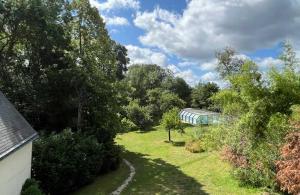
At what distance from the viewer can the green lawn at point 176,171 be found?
2095 centimetres

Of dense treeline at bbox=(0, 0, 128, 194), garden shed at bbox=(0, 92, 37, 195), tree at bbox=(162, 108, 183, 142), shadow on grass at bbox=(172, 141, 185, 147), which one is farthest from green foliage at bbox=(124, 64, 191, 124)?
garden shed at bbox=(0, 92, 37, 195)

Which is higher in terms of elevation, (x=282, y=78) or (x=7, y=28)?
(x=7, y=28)

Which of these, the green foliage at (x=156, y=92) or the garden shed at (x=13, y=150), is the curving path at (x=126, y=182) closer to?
the garden shed at (x=13, y=150)

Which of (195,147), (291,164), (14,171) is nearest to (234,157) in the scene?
(291,164)

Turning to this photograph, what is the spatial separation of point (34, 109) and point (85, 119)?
4.92 meters

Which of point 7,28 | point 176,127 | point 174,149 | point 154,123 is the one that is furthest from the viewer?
point 154,123

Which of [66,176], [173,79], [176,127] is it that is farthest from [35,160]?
[173,79]

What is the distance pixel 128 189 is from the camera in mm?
21906

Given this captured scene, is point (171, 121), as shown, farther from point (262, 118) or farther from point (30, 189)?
point (30, 189)

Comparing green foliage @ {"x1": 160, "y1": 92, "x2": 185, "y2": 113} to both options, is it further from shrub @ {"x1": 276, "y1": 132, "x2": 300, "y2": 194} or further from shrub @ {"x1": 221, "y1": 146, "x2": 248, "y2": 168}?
shrub @ {"x1": 276, "y1": 132, "x2": 300, "y2": 194}

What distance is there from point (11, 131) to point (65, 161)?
6.68 meters

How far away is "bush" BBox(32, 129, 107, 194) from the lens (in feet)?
66.6

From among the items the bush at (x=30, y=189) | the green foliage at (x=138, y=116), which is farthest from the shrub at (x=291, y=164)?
the green foliage at (x=138, y=116)

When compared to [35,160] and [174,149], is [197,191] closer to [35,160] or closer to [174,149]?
[35,160]
